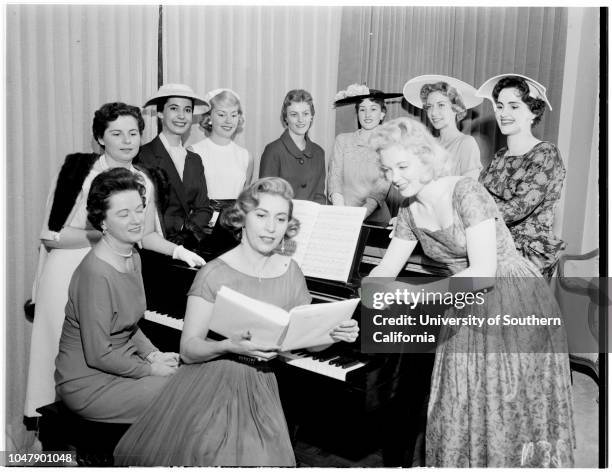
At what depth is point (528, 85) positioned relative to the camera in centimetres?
253

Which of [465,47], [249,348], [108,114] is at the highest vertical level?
[465,47]

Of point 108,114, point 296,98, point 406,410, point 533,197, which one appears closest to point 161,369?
point 406,410

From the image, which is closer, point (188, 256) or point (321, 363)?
point (321, 363)

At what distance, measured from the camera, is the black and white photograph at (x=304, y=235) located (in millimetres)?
2053

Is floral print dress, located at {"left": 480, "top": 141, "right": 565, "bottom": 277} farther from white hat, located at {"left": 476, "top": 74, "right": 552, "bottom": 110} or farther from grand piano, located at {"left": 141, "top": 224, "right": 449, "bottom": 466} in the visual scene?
grand piano, located at {"left": 141, "top": 224, "right": 449, "bottom": 466}

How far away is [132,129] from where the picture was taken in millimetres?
2514

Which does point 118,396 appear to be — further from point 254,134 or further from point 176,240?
point 254,134

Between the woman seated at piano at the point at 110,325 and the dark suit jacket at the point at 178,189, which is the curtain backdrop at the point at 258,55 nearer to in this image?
the dark suit jacket at the point at 178,189

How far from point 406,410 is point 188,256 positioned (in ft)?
3.69

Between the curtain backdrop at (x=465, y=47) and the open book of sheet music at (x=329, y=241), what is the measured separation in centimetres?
76

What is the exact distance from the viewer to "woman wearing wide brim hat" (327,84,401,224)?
2.91 meters

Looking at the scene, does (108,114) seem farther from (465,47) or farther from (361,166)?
(465,47)

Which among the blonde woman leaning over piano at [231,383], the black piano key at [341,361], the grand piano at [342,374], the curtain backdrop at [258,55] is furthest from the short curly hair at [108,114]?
the black piano key at [341,361]

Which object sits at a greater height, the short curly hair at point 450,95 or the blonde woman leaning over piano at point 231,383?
the short curly hair at point 450,95
